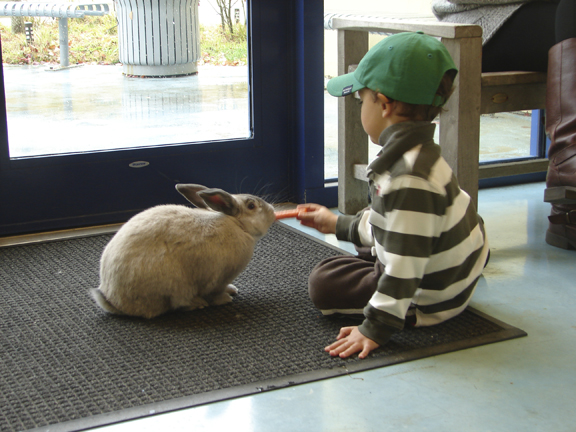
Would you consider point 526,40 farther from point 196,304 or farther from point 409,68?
point 196,304

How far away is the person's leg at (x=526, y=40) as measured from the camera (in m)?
2.31

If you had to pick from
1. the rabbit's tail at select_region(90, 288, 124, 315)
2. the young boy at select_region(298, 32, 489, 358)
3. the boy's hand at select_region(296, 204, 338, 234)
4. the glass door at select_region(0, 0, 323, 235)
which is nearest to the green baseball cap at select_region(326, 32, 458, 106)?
the young boy at select_region(298, 32, 489, 358)

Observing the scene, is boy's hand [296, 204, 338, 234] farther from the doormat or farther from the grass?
the grass

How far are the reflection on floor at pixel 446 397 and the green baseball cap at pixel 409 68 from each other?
2.12ft

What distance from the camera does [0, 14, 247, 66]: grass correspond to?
250 cm

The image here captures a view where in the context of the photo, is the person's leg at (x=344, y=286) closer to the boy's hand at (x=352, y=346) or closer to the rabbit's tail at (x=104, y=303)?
the boy's hand at (x=352, y=346)

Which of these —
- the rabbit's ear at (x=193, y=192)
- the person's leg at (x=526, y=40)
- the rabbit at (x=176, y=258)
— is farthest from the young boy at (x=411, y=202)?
the person's leg at (x=526, y=40)

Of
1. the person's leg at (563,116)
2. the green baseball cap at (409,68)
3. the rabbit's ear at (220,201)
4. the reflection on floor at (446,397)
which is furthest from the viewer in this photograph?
the person's leg at (563,116)

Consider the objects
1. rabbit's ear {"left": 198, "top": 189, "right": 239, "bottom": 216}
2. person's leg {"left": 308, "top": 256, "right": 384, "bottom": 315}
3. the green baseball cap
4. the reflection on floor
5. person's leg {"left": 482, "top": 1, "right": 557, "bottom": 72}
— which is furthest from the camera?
person's leg {"left": 482, "top": 1, "right": 557, "bottom": 72}

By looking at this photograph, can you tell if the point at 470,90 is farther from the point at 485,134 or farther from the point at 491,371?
the point at 485,134

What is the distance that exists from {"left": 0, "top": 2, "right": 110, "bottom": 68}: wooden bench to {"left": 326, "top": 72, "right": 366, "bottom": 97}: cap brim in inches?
52.3

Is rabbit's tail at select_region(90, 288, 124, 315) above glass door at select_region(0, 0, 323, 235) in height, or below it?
below

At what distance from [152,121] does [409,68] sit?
1.60m

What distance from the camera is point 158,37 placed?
273 cm
